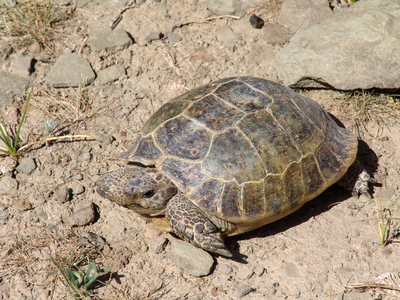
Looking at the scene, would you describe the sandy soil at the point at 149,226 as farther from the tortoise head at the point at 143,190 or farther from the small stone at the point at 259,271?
the tortoise head at the point at 143,190

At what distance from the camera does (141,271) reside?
3391 mm

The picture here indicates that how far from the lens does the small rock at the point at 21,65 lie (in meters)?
4.96

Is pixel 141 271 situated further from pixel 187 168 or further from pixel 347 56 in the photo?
pixel 347 56

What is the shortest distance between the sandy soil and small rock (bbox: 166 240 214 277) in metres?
0.08

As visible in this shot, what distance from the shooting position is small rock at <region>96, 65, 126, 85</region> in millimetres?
4969

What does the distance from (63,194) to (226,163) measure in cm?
185

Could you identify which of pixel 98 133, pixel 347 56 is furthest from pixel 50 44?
pixel 347 56

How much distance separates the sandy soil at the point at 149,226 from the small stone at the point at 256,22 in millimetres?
154

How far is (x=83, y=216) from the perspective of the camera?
369 centimetres

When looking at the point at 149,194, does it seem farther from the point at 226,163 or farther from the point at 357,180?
the point at 357,180

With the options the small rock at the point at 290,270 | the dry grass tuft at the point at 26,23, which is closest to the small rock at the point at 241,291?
the small rock at the point at 290,270

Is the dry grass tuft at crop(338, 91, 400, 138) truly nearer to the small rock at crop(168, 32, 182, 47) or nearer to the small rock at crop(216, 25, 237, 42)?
the small rock at crop(216, 25, 237, 42)

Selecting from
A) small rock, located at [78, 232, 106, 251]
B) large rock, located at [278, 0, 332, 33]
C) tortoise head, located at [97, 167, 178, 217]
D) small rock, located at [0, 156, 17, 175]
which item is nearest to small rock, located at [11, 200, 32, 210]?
small rock, located at [0, 156, 17, 175]

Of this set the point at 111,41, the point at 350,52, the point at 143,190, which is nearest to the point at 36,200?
the point at 143,190
